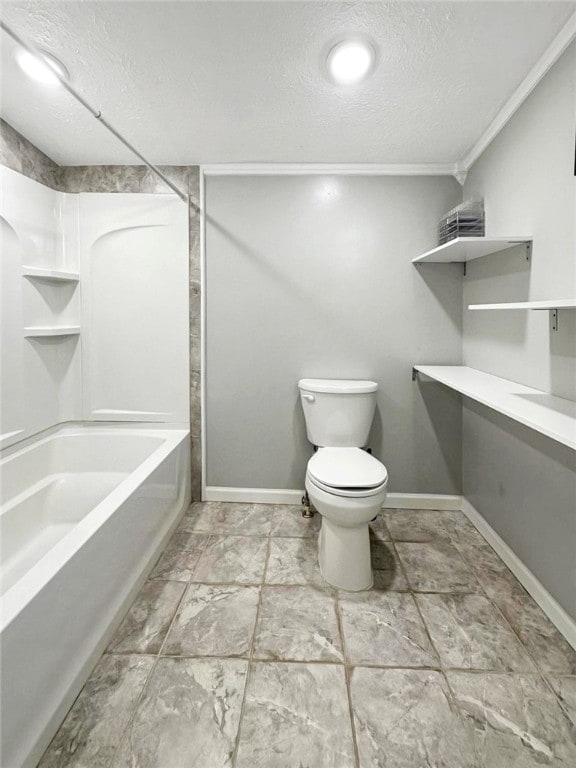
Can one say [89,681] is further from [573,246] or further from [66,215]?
A: [66,215]

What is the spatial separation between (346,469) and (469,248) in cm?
122

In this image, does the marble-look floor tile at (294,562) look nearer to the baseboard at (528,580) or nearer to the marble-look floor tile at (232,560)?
the marble-look floor tile at (232,560)

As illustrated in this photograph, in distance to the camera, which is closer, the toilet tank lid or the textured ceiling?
the textured ceiling

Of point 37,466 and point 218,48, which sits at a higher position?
point 218,48

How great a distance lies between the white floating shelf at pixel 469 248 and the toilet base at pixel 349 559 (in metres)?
1.33

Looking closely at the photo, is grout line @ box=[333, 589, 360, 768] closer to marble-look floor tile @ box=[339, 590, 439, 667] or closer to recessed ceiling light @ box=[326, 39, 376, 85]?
marble-look floor tile @ box=[339, 590, 439, 667]

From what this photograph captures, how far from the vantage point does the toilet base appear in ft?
5.55

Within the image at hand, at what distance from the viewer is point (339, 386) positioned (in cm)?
219

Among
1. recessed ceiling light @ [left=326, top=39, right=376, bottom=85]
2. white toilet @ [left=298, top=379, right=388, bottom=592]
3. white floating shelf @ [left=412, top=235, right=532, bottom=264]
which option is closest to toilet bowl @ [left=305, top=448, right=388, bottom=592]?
white toilet @ [left=298, top=379, right=388, bottom=592]

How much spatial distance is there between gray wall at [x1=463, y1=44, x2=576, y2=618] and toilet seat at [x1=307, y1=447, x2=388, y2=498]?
0.63 meters

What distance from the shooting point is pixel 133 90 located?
63.6 inches

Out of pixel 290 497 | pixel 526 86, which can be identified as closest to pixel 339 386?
pixel 290 497

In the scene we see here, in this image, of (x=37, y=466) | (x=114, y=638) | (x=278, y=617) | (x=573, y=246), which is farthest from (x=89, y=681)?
(x=573, y=246)

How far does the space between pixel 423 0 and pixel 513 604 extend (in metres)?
2.17
